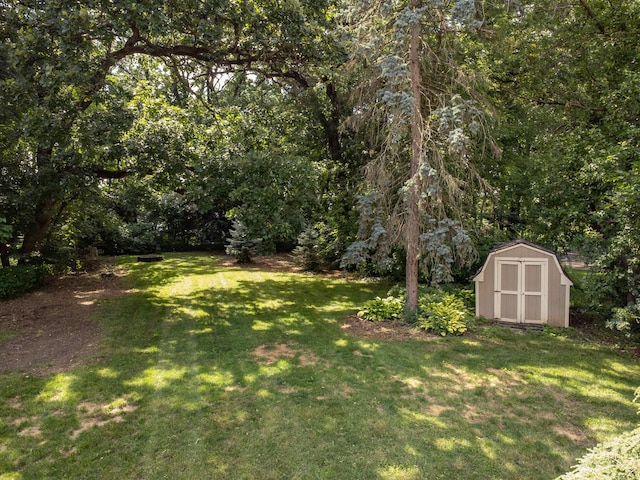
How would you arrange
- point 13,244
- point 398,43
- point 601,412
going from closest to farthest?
1. point 601,412
2. point 398,43
3. point 13,244

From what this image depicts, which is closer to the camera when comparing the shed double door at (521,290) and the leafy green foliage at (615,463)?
the leafy green foliage at (615,463)

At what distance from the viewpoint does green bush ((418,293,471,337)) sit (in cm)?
841

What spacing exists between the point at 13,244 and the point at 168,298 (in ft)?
18.2

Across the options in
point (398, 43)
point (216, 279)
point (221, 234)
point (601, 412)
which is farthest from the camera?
point (221, 234)

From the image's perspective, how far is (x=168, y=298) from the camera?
1159 centimetres

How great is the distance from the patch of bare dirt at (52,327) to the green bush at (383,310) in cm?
580

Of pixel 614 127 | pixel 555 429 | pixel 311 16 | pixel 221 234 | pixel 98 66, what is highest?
pixel 311 16

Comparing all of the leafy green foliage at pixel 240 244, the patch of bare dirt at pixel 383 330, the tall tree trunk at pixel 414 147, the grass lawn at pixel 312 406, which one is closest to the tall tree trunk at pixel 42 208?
the grass lawn at pixel 312 406

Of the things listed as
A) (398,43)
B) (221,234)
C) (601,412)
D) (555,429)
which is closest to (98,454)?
(555,429)

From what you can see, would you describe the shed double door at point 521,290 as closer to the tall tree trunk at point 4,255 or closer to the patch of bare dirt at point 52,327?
the patch of bare dirt at point 52,327

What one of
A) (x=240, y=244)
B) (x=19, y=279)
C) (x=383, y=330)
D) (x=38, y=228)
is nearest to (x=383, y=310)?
(x=383, y=330)

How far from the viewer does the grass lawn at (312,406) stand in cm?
413

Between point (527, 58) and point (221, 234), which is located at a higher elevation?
point (527, 58)

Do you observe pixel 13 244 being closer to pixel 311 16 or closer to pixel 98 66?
pixel 98 66
